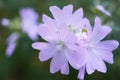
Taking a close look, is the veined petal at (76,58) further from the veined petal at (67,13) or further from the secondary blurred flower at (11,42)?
the secondary blurred flower at (11,42)

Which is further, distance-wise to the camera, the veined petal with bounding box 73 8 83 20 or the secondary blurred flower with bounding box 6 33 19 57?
the secondary blurred flower with bounding box 6 33 19 57

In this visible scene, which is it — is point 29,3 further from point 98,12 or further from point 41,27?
point 41,27

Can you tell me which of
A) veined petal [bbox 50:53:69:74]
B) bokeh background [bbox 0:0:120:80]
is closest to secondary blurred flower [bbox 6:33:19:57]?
bokeh background [bbox 0:0:120:80]

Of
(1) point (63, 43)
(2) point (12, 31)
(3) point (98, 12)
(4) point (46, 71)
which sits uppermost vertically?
(1) point (63, 43)

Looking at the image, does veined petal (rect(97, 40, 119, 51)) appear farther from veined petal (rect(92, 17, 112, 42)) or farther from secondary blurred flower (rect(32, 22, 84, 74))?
secondary blurred flower (rect(32, 22, 84, 74))

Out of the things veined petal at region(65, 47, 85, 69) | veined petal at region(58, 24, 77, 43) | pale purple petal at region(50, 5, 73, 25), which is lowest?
veined petal at region(65, 47, 85, 69)

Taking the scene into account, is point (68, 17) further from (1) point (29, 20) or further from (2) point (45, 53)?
(1) point (29, 20)

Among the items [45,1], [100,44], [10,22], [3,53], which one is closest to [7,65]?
[3,53]
